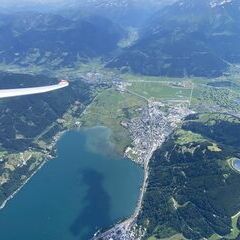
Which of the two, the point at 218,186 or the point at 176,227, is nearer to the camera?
the point at 176,227

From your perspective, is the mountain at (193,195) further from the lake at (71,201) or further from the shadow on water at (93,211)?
the shadow on water at (93,211)

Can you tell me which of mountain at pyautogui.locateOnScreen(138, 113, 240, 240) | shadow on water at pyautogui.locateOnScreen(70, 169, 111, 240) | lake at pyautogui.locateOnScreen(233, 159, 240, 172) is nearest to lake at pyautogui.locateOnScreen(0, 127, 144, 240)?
shadow on water at pyautogui.locateOnScreen(70, 169, 111, 240)

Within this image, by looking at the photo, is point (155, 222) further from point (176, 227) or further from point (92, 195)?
point (92, 195)

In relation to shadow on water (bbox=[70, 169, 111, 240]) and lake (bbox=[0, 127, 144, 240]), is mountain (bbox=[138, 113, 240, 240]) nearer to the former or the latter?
lake (bbox=[0, 127, 144, 240])

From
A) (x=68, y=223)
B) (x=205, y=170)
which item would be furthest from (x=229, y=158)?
(x=68, y=223)

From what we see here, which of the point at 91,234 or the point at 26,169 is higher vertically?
the point at 91,234

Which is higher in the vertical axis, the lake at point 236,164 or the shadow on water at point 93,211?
the lake at point 236,164

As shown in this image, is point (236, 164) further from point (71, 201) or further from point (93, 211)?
point (71, 201)

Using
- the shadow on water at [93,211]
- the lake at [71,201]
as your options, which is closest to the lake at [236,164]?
the lake at [71,201]
